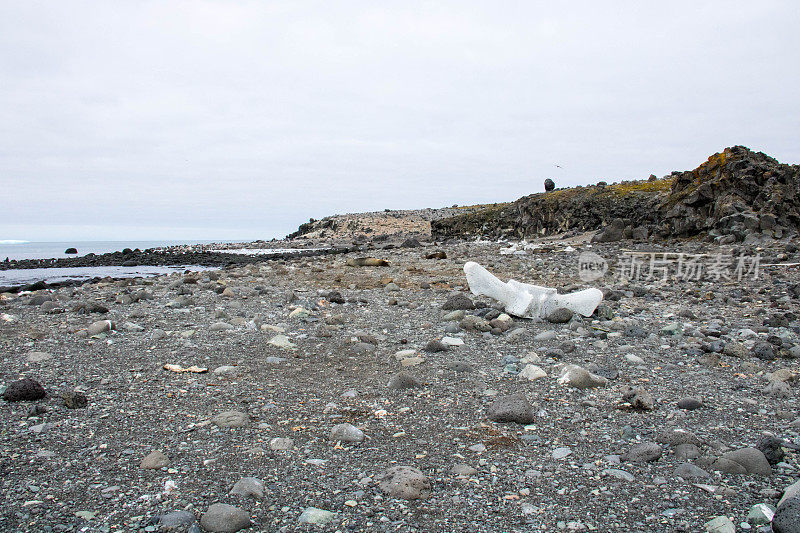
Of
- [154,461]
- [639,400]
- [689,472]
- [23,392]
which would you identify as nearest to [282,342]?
[23,392]

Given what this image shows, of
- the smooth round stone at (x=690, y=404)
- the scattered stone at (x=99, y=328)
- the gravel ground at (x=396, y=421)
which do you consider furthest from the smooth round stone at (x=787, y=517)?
the scattered stone at (x=99, y=328)

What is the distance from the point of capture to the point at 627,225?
2011 centimetres

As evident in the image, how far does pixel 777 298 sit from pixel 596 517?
707cm

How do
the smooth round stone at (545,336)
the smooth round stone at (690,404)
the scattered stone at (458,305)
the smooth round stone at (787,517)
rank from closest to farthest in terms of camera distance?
the smooth round stone at (787,517), the smooth round stone at (690,404), the smooth round stone at (545,336), the scattered stone at (458,305)

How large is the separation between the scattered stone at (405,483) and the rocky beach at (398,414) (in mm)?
12

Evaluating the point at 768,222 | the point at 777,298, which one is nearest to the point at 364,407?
the point at 777,298

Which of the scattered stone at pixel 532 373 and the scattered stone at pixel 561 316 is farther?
the scattered stone at pixel 561 316

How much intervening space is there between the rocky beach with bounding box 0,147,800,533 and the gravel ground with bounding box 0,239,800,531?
0.05ft

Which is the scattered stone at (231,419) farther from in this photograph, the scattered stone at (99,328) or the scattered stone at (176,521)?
the scattered stone at (99,328)

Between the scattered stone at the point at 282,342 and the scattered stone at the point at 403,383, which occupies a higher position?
the scattered stone at the point at 282,342

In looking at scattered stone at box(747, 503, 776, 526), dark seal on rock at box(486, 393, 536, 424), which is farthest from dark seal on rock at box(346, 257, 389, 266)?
scattered stone at box(747, 503, 776, 526)

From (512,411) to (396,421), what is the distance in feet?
2.46

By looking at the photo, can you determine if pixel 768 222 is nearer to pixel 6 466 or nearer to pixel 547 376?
pixel 547 376

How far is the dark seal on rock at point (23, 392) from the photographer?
11.5 feet
